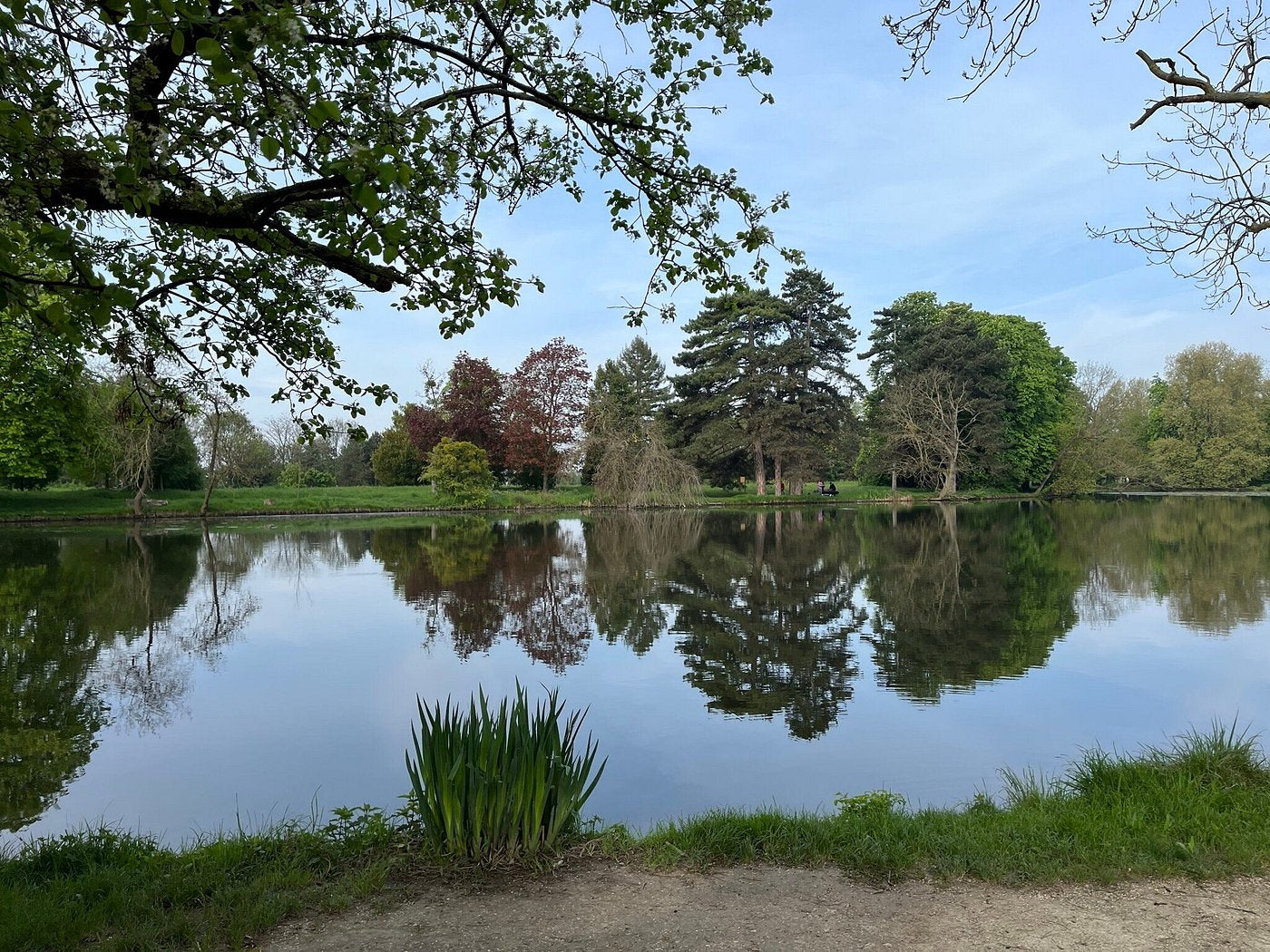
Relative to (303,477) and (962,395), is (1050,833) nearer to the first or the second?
(962,395)

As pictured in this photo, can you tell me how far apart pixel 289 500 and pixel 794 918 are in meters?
39.7

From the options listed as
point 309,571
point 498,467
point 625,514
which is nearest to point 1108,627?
point 309,571

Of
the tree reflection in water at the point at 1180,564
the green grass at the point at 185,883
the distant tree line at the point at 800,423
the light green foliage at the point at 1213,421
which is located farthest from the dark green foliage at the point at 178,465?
the light green foliage at the point at 1213,421

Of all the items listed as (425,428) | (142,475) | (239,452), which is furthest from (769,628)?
(239,452)

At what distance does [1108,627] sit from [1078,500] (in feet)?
143

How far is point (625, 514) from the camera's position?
3631cm

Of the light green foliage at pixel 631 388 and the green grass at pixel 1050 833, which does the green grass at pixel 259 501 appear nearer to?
the light green foliage at pixel 631 388

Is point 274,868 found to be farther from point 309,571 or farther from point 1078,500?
point 1078,500

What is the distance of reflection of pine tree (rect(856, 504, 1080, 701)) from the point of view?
31.3ft

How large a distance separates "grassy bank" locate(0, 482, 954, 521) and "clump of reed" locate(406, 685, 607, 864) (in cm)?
3542

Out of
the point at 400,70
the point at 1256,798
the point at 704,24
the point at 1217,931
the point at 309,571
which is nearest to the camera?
the point at 1217,931

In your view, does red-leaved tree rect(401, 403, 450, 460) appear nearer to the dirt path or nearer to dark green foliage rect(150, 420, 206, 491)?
dark green foliage rect(150, 420, 206, 491)

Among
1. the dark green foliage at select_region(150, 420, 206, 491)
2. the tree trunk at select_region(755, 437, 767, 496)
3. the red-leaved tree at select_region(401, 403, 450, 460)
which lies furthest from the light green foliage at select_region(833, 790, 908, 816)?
the red-leaved tree at select_region(401, 403, 450, 460)

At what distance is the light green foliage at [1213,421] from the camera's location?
177ft
